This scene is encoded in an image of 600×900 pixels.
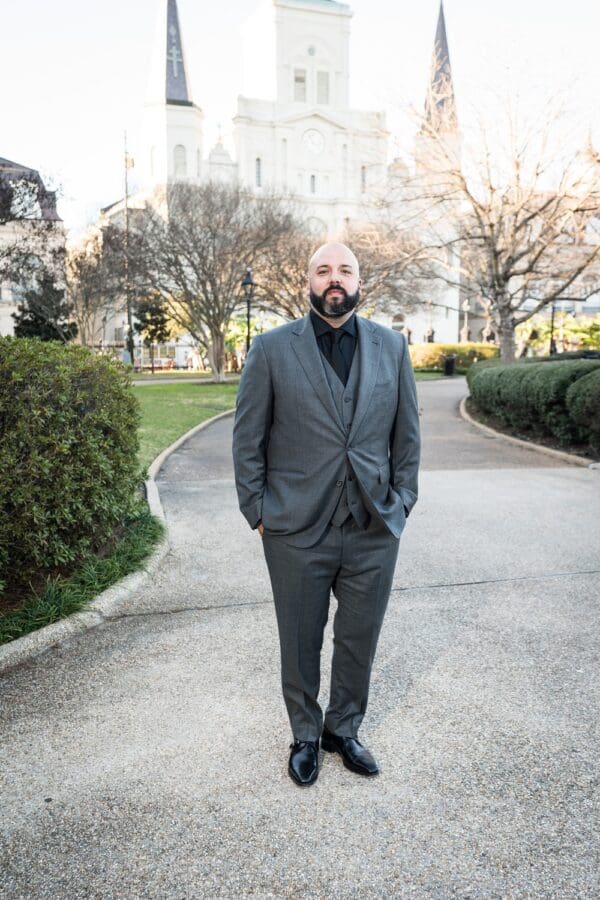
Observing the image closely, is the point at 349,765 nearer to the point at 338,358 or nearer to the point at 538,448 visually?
the point at 338,358

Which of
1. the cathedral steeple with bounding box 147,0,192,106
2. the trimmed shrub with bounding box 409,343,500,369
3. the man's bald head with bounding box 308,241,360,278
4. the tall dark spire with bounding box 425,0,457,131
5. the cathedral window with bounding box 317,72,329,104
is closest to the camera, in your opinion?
the man's bald head with bounding box 308,241,360,278

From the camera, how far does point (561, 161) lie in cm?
1936

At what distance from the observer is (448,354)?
47.0 metres

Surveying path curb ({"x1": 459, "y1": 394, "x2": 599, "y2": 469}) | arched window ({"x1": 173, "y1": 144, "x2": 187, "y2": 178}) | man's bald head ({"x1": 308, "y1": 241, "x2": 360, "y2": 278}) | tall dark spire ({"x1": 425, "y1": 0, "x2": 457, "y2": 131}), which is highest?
arched window ({"x1": 173, "y1": 144, "x2": 187, "y2": 178})

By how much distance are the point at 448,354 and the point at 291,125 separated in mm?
46732

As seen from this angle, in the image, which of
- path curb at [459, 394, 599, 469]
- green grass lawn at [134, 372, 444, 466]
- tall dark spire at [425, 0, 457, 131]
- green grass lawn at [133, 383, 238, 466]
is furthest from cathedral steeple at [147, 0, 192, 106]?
path curb at [459, 394, 599, 469]

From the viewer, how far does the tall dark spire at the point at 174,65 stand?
80500 millimetres

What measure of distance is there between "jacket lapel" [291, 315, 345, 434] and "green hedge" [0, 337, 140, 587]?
2.72 metres

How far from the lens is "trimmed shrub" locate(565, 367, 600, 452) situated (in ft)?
37.0

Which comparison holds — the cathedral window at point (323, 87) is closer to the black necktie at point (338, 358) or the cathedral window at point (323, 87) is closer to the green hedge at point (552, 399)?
the green hedge at point (552, 399)

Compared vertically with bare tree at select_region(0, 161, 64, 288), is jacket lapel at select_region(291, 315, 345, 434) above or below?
below

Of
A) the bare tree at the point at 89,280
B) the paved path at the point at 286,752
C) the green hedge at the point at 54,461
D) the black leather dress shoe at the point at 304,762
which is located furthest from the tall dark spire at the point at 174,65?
the black leather dress shoe at the point at 304,762

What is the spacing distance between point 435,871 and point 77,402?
165 inches

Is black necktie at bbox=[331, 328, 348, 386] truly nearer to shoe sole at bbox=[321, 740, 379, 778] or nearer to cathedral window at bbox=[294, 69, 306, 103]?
shoe sole at bbox=[321, 740, 379, 778]
